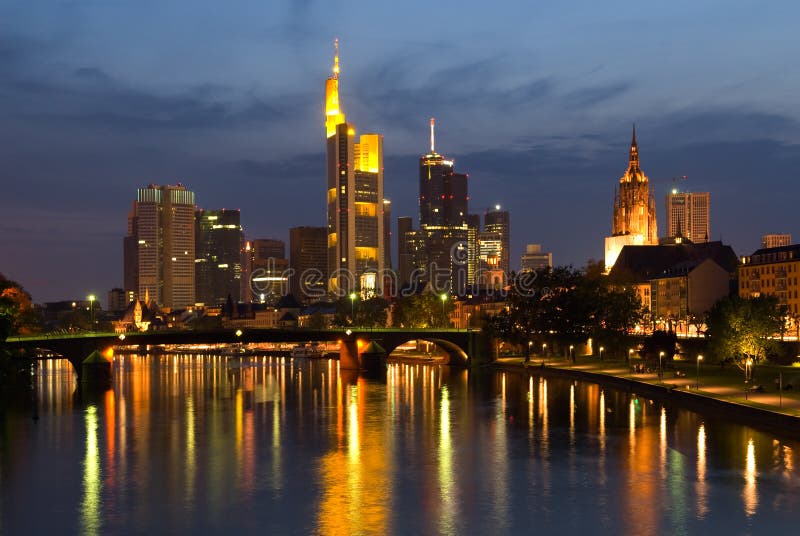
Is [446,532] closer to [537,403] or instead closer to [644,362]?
[537,403]

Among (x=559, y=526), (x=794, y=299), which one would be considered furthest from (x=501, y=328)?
(x=559, y=526)

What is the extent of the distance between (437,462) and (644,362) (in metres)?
71.8

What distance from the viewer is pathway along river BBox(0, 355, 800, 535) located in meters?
48.6

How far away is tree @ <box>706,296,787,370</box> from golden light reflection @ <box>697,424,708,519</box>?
31.8 metres

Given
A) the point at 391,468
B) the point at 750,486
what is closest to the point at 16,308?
the point at 391,468

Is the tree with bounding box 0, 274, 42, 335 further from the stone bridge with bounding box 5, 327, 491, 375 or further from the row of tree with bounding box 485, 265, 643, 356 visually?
the row of tree with bounding box 485, 265, 643, 356

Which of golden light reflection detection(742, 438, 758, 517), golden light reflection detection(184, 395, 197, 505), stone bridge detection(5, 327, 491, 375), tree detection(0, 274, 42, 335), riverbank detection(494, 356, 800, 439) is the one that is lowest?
golden light reflection detection(742, 438, 758, 517)

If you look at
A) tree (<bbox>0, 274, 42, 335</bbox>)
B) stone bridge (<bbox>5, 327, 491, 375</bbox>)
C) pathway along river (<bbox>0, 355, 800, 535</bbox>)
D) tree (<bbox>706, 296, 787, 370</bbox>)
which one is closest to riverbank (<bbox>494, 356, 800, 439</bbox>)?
pathway along river (<bbox>0, 355, 800, 535</bbox>)

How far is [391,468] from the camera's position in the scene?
204 ft

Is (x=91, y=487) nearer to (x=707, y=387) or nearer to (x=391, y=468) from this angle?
(x=391, y=468)

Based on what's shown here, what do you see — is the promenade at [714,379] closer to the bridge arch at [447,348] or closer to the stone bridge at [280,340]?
the stone bridge at [280,340]

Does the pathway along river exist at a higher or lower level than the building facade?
lower

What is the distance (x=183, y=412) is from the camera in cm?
9462

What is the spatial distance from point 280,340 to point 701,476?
9202cm
